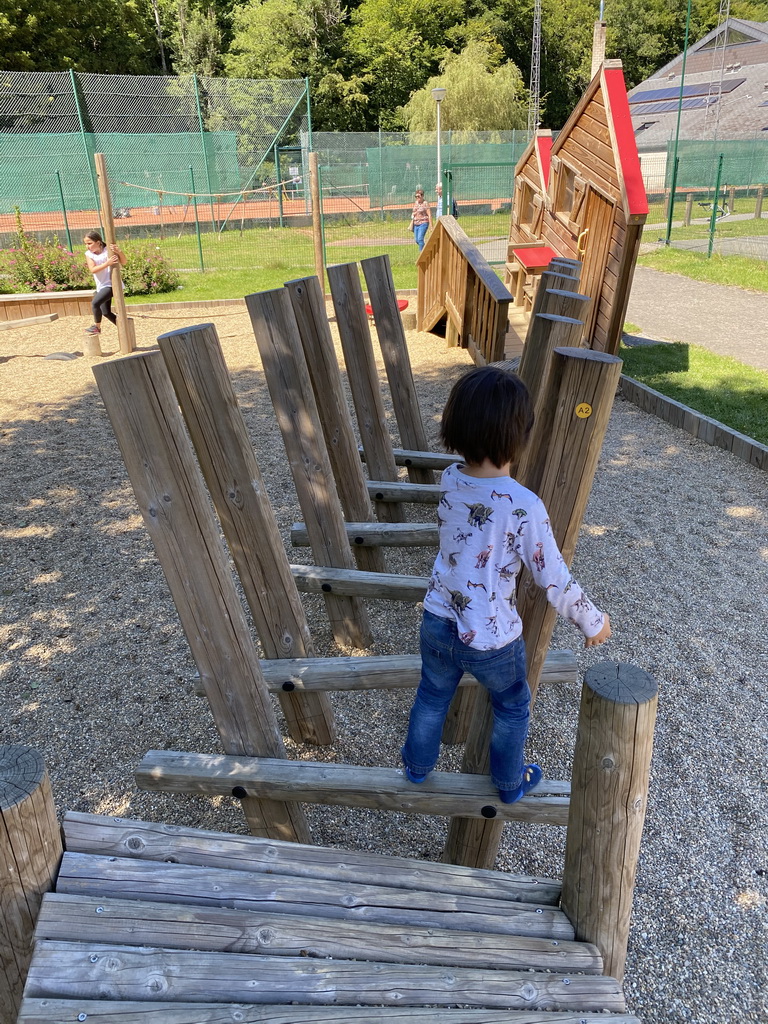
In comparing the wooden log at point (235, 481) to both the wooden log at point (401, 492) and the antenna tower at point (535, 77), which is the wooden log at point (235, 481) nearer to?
the wooden log at point (401, 492)

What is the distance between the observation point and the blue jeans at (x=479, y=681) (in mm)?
2049

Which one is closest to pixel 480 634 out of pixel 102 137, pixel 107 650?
pixel 107 650

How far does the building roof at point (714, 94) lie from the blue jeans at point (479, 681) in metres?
34.5

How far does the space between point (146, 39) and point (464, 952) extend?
48.5m

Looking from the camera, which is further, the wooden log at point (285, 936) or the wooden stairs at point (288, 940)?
the wooden log at point (285, 936)

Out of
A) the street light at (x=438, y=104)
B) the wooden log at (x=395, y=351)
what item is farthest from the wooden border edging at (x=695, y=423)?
the street light at (x=438, y=104)

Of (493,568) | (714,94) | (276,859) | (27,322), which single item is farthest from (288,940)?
(714,94)

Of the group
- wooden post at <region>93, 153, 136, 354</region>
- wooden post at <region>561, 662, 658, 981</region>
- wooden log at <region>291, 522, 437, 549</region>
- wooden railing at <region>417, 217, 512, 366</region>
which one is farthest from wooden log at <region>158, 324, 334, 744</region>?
wooden post at <region>93, 153, 136, 354</region>

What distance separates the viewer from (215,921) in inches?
67.6

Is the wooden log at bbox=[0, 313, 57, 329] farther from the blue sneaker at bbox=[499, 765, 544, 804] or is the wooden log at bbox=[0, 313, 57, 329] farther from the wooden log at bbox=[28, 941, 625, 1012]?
the wooden log at bbox=[28, 941, 625, 1012]

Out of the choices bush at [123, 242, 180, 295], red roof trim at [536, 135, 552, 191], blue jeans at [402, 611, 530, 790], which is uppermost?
red roof trim at [536, 135, 552, 191]

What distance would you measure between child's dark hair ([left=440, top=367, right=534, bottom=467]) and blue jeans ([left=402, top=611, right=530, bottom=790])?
47 centimetres

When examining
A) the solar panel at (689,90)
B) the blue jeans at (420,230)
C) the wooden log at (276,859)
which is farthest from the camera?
the solar panel at (689,90)

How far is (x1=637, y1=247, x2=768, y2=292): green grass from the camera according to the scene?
14133 millimetres
